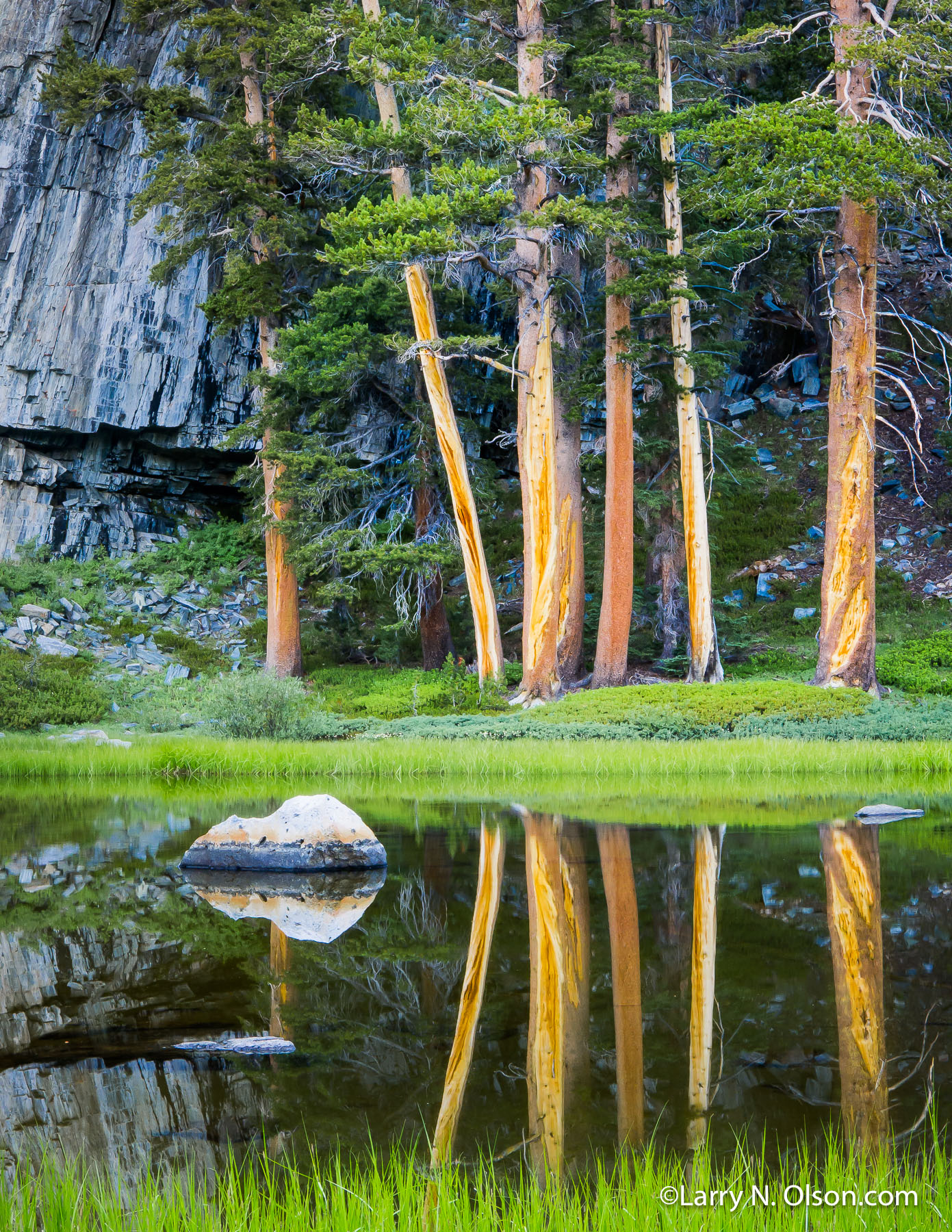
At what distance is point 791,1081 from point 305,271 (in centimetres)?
2079

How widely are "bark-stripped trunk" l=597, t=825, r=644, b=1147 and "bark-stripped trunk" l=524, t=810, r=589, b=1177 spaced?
121 millimetres

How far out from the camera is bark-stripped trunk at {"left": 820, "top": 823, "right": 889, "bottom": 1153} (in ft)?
9.85

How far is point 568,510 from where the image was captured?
1923 centimetres

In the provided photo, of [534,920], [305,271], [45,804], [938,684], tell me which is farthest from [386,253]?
[534,920]

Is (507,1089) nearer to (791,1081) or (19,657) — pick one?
(791,1081)

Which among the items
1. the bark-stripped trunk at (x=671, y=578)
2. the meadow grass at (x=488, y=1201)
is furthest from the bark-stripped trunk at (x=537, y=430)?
the meadow grass at (x=488, y=1201)

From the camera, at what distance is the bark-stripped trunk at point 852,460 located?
15.5 metres

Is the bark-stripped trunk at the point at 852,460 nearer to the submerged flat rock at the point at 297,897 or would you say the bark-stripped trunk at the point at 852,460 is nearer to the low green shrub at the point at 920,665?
the low green shrub at the point at 920,665

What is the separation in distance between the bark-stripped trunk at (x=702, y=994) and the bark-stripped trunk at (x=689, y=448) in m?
11.2

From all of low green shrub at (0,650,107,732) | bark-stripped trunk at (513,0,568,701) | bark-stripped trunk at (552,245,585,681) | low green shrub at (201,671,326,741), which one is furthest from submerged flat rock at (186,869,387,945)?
bark-stripped trunk at (552,245,585,681)

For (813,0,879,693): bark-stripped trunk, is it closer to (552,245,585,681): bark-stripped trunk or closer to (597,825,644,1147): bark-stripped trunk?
(552,245,585,681): bark-stripped trunk

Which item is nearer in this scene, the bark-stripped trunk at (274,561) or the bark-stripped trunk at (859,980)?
the bark-stripped trunk at (859,980)

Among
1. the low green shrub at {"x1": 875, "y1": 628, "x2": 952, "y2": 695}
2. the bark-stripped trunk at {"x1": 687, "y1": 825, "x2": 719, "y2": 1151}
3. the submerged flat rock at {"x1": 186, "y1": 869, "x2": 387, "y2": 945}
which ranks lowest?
the submerged flat rock at {"x1": 186, "y1": 869, "x2": 387, "y2": 945}

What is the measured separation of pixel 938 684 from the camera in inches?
651
